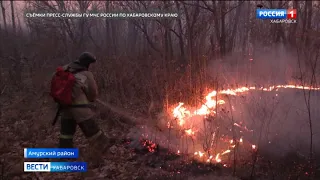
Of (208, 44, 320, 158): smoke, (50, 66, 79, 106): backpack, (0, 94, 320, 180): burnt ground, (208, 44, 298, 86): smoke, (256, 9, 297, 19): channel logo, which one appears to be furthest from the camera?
(256, 9, 297, 19): channel logo

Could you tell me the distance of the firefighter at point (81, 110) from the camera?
4.40 m

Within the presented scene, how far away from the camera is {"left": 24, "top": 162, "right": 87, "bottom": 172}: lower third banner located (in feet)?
14.7

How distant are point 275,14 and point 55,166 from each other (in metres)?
12.1

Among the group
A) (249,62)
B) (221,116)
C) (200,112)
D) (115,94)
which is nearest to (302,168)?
(221,116)

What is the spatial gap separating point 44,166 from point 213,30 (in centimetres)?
887

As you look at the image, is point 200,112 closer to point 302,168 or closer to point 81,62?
point 302,168

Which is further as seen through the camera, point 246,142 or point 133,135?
point 133,135

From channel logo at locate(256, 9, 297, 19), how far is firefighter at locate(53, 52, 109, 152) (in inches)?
358

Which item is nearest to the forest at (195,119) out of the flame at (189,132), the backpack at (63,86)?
the flame at (189,132)

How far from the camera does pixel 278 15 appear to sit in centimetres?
1349

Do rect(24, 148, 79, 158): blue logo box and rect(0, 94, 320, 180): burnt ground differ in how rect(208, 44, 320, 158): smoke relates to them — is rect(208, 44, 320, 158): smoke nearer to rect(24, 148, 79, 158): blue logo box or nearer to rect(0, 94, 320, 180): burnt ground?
rect(0, 94, 320, 180): burnt ground

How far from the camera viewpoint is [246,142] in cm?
527

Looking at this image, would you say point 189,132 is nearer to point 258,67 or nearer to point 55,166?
point 55,166

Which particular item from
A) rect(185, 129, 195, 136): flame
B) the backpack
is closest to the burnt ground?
rect(185, 129, 195, 136): flame
